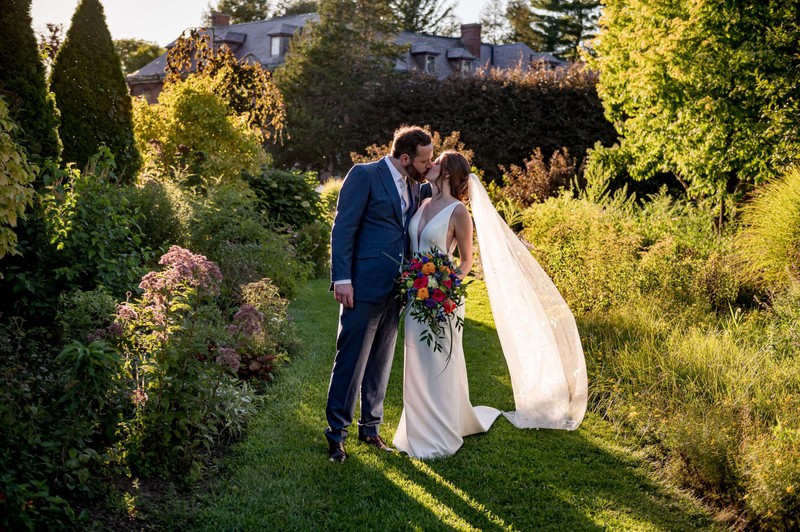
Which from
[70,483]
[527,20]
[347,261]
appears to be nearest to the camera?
[70,483]

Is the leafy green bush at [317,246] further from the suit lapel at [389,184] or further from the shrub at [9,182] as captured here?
the shrub at [9,182]

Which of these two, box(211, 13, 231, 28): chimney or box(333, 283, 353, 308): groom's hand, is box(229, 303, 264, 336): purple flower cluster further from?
box(211, 13, 231, 28): chimney

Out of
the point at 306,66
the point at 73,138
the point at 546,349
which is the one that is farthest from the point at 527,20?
the point at 546,349

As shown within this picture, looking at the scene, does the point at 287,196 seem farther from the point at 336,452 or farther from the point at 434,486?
the point at 434,486

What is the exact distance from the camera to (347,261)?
4.59 m

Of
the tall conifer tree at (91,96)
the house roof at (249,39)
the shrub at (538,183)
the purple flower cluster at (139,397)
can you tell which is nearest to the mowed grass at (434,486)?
the purple flower cluster at (139,397)

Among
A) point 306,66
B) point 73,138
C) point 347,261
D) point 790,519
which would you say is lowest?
point 790,519

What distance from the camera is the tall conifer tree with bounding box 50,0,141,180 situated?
9.59 metres

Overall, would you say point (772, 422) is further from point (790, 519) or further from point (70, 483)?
point (70, 483)

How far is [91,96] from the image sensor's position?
9.77 meters

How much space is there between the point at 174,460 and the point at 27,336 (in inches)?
79.4

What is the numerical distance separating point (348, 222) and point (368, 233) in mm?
173

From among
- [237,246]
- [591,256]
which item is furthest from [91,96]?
[591,256]

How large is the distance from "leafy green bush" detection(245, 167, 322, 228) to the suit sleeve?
8081 mm
